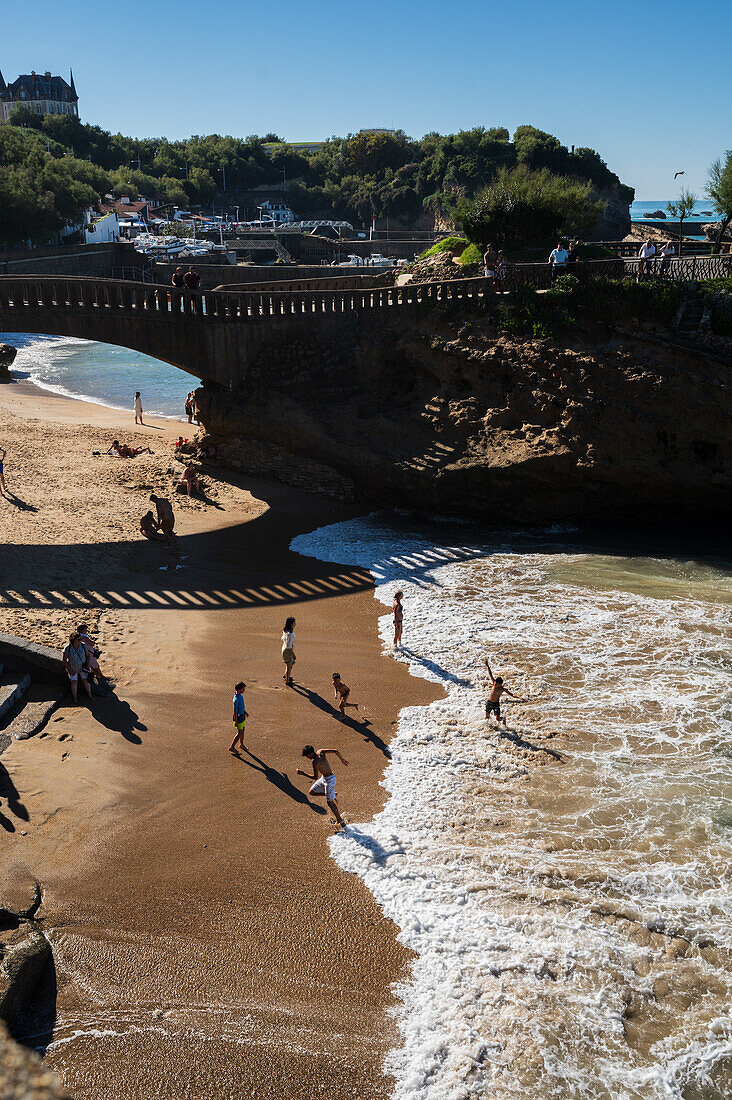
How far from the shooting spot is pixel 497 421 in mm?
21922

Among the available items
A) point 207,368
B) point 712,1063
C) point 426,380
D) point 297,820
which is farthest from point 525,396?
point 712,1063

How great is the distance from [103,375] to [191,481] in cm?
2894

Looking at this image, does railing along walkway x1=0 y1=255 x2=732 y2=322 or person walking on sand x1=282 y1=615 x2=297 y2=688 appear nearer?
person walking on sand x1=282 y1=615 x2=297 y2=688

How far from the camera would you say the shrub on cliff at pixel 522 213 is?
2491 centimetres

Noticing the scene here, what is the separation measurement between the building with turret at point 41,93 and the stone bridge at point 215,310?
509 feet

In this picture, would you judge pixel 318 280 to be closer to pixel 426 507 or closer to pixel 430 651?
pixel 426 507

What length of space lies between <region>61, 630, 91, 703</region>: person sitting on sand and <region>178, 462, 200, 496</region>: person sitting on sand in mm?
9920

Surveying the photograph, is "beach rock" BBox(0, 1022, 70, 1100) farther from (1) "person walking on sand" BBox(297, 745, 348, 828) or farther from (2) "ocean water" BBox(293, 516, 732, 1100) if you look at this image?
(1) "person walking on sand" BBox(297, 745, 348, 828)

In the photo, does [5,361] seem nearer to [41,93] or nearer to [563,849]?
[563,849]

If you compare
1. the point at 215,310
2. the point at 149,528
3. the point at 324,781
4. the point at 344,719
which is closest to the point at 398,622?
the point at 344,719

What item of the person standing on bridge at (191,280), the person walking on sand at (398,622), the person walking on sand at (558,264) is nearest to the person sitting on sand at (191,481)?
the person standing on bridge at (191,280)

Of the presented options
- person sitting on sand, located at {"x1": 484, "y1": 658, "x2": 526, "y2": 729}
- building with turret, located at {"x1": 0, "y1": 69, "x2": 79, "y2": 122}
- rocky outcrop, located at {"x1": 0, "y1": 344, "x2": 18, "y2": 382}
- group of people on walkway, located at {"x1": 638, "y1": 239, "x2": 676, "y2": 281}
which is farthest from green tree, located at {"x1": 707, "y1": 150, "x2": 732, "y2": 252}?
building with turret, located at {"x1": 0, "y1": 69, "x2": 79, "y2": 122}

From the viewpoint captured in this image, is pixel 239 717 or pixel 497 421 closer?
pixel 239 717

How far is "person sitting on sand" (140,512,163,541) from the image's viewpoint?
19.6 m
